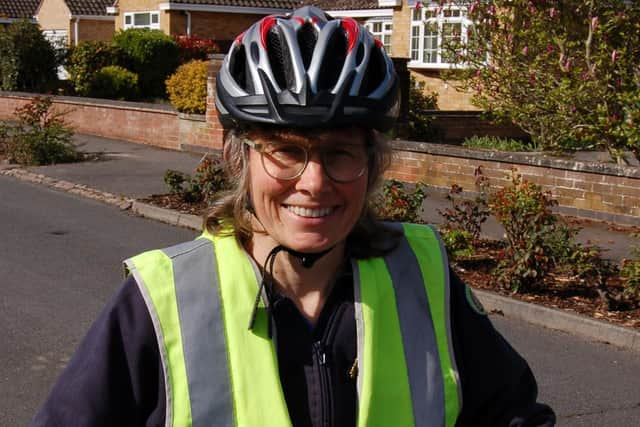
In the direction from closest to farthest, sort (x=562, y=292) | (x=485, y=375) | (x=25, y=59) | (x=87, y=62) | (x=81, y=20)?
(x=485, y=375)
(x=562, y=292)
(x=87, y=62)
(x=25, y=59)
(x=81, y=20)

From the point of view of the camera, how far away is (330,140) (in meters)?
2.07

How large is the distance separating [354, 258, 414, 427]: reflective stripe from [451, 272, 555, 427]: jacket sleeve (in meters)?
0.16

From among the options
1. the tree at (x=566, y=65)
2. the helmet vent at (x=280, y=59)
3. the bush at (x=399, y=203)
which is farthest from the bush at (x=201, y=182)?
the helmet vent at (x=280, y=59)

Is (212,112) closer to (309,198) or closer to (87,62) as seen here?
(87,62)

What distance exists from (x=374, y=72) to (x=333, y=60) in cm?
12

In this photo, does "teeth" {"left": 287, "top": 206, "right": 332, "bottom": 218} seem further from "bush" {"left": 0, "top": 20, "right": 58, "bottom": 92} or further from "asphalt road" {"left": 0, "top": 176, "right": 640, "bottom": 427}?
"bush" {"left": 0, "top": 20, "right": 58, "bottom": 92}

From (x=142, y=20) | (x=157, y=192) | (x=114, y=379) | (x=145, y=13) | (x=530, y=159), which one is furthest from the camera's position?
(x=142, y=20)

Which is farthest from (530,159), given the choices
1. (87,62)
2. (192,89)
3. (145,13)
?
(145,13)

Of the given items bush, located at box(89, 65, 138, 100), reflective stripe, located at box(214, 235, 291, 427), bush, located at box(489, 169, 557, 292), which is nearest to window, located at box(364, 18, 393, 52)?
bush, located at box(89, 65, 138, 100)

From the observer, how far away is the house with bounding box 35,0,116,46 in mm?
40250

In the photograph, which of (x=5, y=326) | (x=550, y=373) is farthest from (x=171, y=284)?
(x=5, y=326)

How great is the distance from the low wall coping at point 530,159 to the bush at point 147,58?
13.9 meters

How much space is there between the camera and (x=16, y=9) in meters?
45.5

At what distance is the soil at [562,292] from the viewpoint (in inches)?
283
